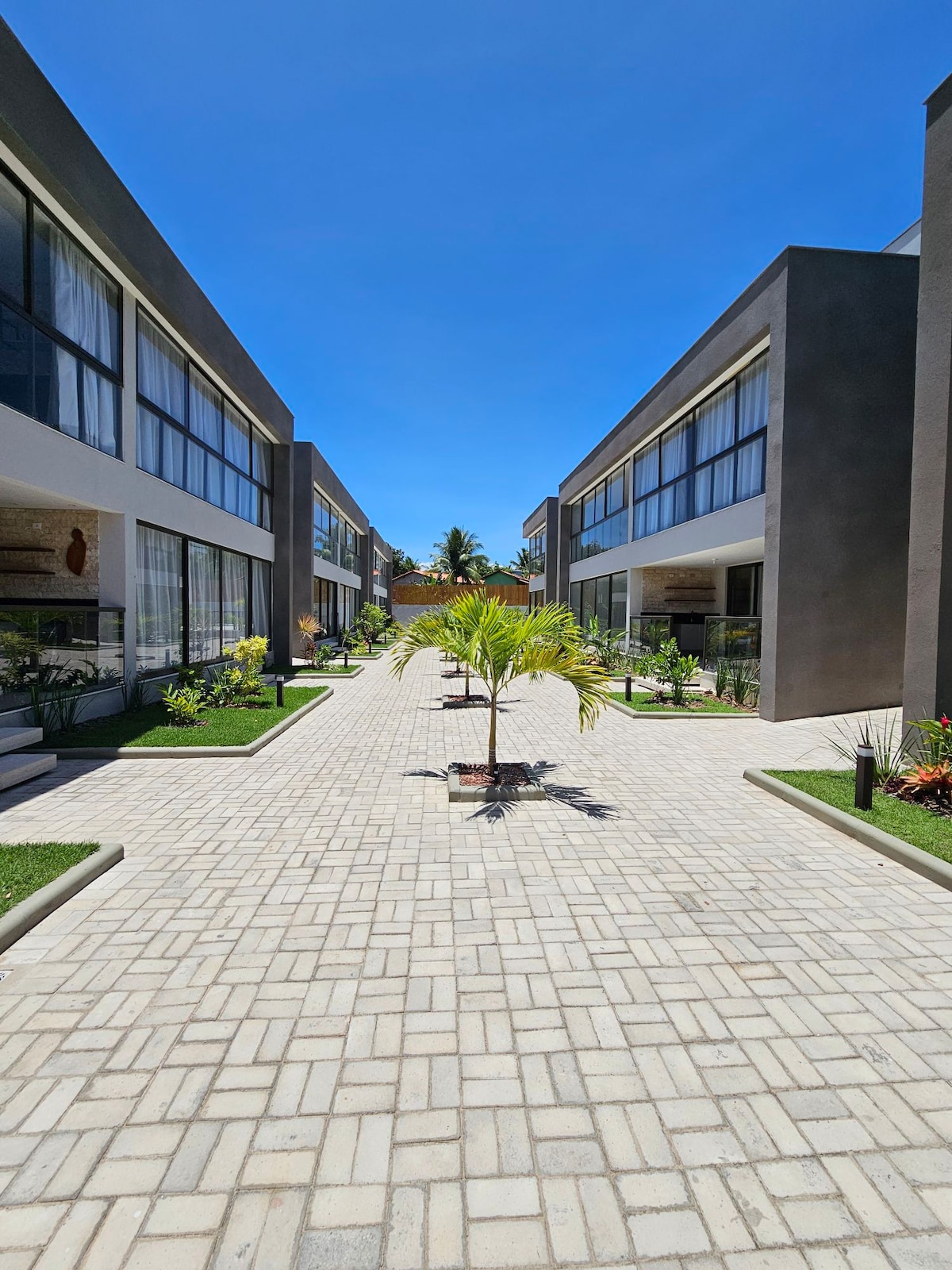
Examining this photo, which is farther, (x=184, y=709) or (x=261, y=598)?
(x=261, y=598)

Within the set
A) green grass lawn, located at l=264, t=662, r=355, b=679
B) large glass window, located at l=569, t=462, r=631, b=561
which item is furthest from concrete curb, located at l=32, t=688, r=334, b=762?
large glass window, located at l=569, t=462, r=631, b=561

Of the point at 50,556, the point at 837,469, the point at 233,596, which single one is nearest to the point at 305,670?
the point at 233,596

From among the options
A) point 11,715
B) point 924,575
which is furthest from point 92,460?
point 924,575

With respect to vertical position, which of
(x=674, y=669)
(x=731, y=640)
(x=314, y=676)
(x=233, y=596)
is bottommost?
(x=314, y=676)

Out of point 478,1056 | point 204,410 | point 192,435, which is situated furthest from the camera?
point 204,410

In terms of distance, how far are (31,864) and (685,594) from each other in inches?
702

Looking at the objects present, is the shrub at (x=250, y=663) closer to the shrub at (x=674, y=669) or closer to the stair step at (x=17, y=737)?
the stair step at (x=17, y=737)

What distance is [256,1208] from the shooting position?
1936 mm

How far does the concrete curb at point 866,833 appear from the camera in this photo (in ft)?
14.3

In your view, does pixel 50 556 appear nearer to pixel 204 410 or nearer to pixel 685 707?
pixel 204 410

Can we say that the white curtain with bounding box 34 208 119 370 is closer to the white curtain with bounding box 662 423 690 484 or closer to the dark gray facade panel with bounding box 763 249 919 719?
the dark gray facade panel with bounding box 763 249 919 719

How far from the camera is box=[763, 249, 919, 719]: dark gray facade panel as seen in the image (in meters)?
10.3

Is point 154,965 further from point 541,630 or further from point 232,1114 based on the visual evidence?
point 541,630

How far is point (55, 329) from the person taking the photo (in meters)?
8.20
